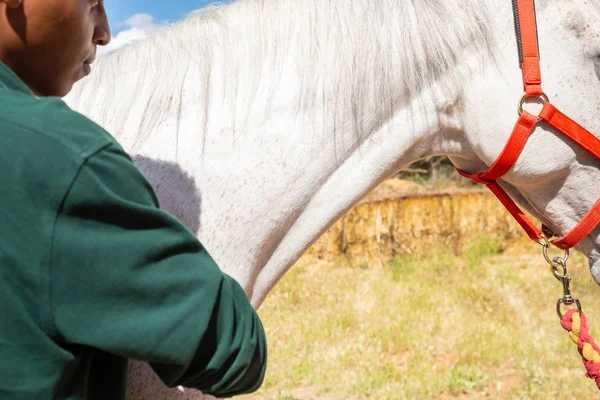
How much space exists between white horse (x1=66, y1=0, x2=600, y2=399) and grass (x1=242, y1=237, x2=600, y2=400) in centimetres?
316

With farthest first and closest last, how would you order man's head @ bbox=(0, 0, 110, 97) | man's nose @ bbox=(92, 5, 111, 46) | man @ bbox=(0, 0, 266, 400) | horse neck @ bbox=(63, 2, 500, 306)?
horse neck @ bbox=(63, 2, 500, 306) < man's nose @ bbox=(92, 5, 111, 46) < man's head @ bbox=(0, 0, 110, 97) < man @ bbox=(0, 0, 266, 400)

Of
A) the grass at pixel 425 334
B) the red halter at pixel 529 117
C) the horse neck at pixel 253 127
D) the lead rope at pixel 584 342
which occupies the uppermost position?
the red halter at pixel 529 117

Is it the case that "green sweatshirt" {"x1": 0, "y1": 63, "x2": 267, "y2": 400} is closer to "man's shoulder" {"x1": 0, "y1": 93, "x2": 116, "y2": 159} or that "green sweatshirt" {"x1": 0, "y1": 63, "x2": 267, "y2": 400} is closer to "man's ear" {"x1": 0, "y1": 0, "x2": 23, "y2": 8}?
"man's shoulder" {"x1": 0, "y1": 93, "x2": 116, "y2": 159}

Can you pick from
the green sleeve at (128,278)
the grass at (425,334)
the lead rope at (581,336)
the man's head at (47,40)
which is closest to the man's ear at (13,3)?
the man's head at (47,40)

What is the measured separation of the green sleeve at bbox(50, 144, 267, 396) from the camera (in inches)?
27.6

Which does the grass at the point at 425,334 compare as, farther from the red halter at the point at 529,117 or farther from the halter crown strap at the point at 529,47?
the halter crown strap at the point at 529,47

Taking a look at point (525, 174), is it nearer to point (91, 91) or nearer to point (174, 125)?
point (174, 125)

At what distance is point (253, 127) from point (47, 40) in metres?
0.53

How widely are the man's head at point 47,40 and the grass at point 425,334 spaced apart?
373cm

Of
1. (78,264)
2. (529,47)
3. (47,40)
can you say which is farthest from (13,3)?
(529,47)

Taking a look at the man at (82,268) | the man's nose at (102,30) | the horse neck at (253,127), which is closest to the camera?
the man at (82,268)

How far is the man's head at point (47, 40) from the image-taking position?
811mm

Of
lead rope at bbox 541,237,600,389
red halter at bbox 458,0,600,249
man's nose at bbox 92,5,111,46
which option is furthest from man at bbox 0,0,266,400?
lead rope at bbox 541,237,600,389

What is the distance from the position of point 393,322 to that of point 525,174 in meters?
4.42
